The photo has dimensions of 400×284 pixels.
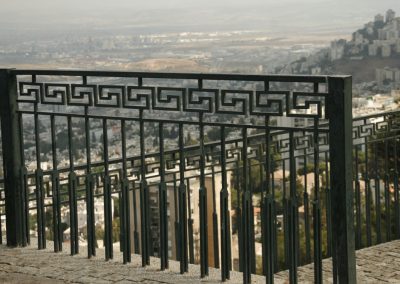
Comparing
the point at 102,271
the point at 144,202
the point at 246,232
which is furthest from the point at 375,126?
the point at 102,271

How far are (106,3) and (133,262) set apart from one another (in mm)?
18830

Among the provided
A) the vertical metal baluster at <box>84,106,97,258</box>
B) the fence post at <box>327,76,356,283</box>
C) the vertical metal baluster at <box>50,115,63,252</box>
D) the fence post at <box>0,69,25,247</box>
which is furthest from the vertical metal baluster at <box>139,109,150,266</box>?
the fence post at <box>327,76,356,283</box>

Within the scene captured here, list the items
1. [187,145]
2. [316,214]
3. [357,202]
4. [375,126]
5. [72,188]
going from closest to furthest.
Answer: [316,214], [72,188], [187,145], [375,126], [357,202]

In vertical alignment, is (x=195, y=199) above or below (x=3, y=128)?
below

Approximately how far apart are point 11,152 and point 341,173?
2531 mm

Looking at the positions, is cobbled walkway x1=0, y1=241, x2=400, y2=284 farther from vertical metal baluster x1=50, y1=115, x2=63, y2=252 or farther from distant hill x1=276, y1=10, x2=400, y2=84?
distant hill x1=276, y1=10, x2=400, y2=84

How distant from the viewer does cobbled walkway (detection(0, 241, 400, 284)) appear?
177 inches

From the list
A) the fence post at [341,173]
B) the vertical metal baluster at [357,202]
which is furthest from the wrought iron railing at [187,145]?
the vertical metal baluster at [357,202]

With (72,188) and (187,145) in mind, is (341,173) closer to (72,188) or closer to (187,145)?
(72,188)

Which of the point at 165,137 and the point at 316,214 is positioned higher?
the point at 165,137

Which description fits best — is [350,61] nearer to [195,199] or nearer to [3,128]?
[195,199]

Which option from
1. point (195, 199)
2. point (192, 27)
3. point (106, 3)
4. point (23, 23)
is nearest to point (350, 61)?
point (192, 27)

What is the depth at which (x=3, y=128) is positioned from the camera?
5203 millimetres

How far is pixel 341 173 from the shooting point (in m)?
3.71
